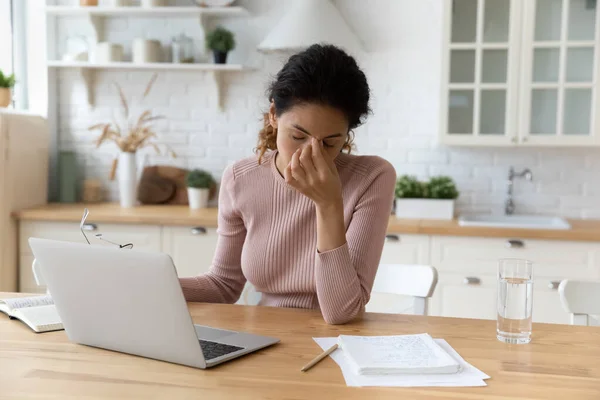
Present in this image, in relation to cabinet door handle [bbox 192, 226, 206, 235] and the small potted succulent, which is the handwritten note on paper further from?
the small potted succulent

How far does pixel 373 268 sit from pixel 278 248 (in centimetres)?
28

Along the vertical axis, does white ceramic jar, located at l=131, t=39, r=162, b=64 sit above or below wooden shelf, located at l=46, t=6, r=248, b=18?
below

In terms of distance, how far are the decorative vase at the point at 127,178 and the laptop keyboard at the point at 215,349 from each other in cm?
256

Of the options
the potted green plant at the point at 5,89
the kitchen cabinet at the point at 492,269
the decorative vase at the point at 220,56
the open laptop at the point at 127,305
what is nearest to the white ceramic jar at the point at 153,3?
the decorative vase at the point at 220,56

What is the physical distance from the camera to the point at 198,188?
3.79 meters

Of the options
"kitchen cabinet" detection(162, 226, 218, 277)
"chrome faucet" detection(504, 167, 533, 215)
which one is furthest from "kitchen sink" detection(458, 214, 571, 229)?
"kitchen cabinet" detection(162, 226, 218, 277)

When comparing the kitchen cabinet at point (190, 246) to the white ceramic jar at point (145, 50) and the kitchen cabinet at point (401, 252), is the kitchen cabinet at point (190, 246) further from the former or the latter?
the white ceramic jar at point (145, 50)

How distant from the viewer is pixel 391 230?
320cm

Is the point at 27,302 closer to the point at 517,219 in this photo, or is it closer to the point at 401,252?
the point at 401,252

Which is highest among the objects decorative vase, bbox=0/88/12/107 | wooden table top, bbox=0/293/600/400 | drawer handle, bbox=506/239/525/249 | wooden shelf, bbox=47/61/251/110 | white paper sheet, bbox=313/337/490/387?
wooden shelf, bbox=47/61/251/110

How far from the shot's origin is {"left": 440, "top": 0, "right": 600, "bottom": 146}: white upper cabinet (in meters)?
3.28

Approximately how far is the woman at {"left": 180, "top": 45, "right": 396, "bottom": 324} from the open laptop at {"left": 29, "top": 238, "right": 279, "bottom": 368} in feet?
0.94

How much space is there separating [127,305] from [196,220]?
213 cm

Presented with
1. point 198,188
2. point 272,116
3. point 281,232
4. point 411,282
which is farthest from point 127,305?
point 198,188
